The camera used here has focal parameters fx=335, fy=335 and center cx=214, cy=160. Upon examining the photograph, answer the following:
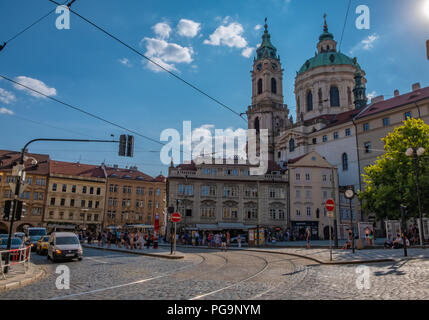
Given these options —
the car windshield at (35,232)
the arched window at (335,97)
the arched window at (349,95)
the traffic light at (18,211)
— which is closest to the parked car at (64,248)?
the traffic light at (18,211)

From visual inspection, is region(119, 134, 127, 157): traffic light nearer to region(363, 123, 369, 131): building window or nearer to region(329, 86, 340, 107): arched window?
region(363, 123, 369, 131): building window

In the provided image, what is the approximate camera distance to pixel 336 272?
1233cm

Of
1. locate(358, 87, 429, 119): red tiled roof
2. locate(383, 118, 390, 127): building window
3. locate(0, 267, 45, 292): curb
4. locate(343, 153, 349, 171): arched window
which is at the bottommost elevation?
locate(0, 267, 45, 292): curb

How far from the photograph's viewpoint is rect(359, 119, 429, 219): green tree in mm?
29141

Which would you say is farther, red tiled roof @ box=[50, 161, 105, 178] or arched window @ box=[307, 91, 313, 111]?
arched window @ box=[307, 91, 313, 111]

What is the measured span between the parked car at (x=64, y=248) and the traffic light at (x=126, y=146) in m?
6.11

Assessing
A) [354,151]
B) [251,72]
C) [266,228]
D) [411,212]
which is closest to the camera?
[411,212]

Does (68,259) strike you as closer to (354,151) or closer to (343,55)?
(354,151)

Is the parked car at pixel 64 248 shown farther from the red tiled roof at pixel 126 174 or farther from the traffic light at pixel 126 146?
the red tiled roof at pixel 126 174

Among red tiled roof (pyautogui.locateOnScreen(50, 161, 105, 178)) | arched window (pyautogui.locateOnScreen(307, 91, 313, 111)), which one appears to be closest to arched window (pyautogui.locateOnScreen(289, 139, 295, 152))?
arched window (pyautogui.locateOnScreen(307, 91, 313, 111))

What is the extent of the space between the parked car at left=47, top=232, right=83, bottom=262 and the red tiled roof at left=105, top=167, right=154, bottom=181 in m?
46.8

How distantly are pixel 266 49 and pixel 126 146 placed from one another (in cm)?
7728
